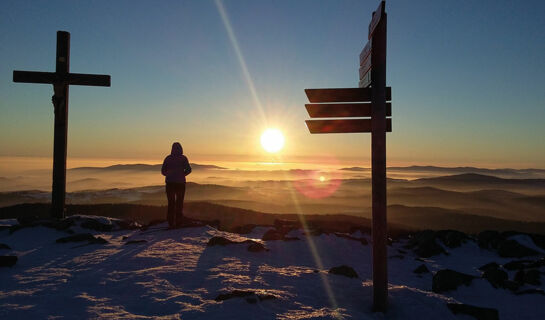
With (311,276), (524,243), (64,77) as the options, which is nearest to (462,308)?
(311,276)

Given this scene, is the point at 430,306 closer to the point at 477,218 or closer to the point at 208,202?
the point at 208,202

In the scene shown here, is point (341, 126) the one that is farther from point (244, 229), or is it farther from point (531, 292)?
point (244, 229)

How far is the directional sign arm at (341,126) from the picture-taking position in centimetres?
556

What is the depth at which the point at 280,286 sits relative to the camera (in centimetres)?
609

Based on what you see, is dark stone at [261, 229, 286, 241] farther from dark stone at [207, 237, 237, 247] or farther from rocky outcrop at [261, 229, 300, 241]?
dark stone at [207, 237, 237, 247]

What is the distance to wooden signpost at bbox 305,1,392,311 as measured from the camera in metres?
5.29

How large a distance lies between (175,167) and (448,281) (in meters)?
7.25

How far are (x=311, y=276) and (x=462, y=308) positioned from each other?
7.99 ft

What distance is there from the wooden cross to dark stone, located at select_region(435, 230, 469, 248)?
11800 millimetres

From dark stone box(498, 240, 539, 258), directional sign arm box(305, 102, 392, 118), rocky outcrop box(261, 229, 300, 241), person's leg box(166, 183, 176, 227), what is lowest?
dark stone box(498, 240, 539, 258)

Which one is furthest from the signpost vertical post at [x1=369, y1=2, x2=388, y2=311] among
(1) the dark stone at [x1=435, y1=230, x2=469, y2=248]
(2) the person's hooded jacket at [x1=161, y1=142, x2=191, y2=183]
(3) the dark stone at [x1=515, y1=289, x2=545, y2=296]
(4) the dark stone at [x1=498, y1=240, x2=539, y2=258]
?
(4) the dark stone at [x1=498, y1=240, x2=539, y2=258]

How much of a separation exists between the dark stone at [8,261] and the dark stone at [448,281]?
7.90 metres

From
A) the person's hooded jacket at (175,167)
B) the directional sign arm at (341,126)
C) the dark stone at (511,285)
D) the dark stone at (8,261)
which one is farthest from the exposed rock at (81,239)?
the dark stone at (511,285)

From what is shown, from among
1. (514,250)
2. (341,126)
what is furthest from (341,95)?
(514,250)
